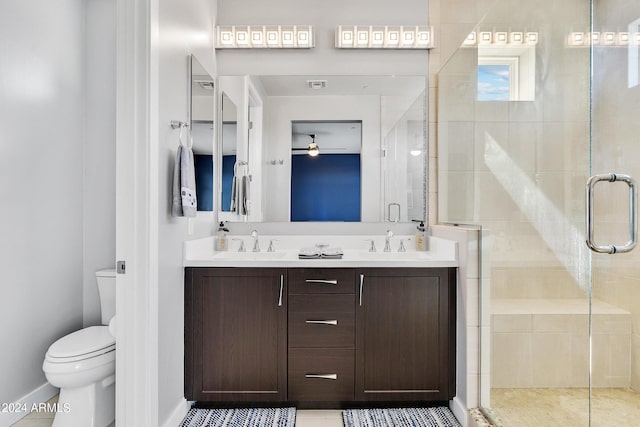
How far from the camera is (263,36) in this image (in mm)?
2613

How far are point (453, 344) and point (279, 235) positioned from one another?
130cm

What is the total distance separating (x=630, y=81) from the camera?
1.66 metres

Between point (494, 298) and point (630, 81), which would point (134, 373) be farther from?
point (630, 81)

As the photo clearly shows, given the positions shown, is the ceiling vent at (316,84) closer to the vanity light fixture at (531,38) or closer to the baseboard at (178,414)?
the vanity light fixture at (531,38)

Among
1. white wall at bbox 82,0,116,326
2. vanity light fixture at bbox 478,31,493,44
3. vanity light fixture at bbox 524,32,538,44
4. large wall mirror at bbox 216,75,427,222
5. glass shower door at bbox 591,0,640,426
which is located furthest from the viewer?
large wall mirror at bbox 216,75,427,222

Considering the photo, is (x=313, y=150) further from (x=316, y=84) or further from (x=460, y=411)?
(x=460, y=411)

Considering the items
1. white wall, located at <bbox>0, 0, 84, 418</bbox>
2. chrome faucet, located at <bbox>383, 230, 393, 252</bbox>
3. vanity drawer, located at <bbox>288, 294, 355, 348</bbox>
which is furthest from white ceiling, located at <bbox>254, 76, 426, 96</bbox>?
vanity drawer, located at <bbox>288, 294, 355, 348</bbox>

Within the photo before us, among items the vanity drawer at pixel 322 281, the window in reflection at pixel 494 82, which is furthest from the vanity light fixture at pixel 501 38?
the vanity drawer at pixel 322 281

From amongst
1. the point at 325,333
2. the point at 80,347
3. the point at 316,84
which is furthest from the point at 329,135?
the point at 80,347

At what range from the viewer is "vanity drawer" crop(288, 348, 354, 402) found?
6.84ft

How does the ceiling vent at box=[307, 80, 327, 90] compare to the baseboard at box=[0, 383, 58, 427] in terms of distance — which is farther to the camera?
the ceiling vent at box=[307, 80, 327, 90]

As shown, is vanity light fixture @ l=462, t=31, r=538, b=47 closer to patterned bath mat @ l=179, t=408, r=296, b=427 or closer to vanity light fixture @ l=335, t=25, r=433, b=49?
vanity light fixture @ l=335, t=25, r=433, b=49

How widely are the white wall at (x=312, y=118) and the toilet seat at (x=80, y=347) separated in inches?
47.4

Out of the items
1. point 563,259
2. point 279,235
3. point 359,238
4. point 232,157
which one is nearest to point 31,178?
point 232,157
